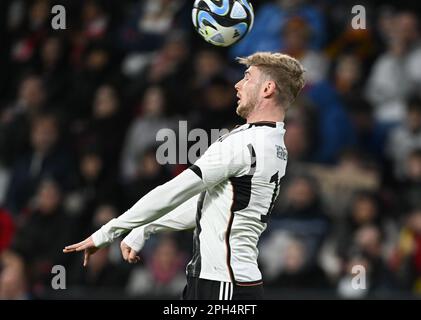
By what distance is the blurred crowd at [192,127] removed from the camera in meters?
8.63

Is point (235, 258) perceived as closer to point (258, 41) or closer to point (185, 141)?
point (185, 141)

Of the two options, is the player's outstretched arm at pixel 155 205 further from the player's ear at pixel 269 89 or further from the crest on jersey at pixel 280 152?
the player's ear at pixel 269 89

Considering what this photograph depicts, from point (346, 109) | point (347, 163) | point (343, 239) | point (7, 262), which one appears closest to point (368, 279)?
point (343, 239)

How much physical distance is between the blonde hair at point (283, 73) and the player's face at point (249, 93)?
52 mm

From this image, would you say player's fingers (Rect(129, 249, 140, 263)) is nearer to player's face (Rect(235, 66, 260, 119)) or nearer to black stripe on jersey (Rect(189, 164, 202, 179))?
black stripe on jersey (Rect(189, 164, 202, 179))

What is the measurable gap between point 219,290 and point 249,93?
1.02 metres

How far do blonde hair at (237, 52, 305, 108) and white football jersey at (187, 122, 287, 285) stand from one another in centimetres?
20

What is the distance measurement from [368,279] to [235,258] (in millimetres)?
3462

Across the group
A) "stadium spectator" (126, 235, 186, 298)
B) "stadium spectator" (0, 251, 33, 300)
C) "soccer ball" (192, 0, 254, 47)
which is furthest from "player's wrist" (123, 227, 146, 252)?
"stadium spectator" (126, 235, 186, 298)

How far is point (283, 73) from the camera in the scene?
208 inches
